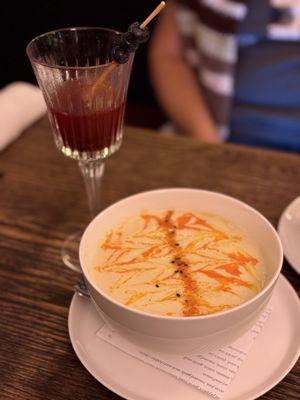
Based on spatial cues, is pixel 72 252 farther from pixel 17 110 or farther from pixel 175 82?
pixel 175 82

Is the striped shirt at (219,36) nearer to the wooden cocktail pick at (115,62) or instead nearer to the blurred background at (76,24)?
the blurred background at (76,24)

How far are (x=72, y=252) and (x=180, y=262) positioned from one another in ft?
0.87

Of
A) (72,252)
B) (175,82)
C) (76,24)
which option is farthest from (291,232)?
(76,24)

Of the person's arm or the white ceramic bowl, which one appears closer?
the white ceramic bowl

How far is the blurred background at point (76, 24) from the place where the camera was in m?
2.20

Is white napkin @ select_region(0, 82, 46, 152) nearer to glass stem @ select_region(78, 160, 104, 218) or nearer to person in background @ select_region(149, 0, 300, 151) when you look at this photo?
glass stem @ select_region(78, 160, 104, 218)

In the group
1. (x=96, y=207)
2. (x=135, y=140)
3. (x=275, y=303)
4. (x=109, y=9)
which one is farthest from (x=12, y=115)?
(x=109, y=9)

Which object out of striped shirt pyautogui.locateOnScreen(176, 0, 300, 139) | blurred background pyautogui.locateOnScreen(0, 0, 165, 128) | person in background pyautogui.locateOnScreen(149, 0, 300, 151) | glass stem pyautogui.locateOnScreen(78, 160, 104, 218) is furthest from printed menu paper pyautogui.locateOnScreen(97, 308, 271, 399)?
blurred background pyautogui.locateOnScreen(0, 0, 165, 128)

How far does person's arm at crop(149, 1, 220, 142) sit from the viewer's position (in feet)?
5.21

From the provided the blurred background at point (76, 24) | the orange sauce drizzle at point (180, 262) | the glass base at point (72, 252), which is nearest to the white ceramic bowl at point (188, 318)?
the orange sauce drizzle at point (180, 262)

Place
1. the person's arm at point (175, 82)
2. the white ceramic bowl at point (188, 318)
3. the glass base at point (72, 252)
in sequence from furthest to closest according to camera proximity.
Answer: the person's arm at point (175, 82) < the glass base at point (72, 252) < the white ceramic bowl at point (188, 318)

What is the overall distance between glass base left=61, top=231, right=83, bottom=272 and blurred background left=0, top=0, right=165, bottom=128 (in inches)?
59.0

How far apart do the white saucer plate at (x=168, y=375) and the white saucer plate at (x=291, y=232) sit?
3.3 inches

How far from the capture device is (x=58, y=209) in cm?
95
